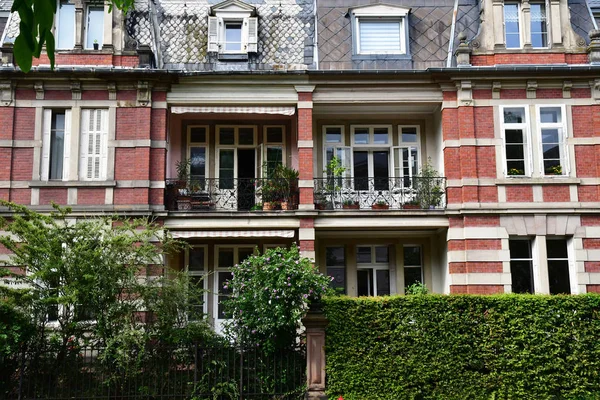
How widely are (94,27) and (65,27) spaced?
0.84 meters

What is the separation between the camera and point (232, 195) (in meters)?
17.4

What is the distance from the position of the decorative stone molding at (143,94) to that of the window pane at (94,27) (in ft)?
5.92

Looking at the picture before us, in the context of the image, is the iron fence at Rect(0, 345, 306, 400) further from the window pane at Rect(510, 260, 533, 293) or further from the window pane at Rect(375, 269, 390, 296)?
the window pane at Rect(510, 260, 533, 293)

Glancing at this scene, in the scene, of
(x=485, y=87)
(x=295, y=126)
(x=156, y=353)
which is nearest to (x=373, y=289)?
(x=295, y=126)

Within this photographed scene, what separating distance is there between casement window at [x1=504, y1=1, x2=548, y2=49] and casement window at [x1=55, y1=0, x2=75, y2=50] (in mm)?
12758

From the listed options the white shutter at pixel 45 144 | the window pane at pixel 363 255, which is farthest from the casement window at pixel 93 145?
the window pane at pixel 363 255

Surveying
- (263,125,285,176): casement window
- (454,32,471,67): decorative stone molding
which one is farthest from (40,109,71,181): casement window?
(454,32,471,67): decorative stone molding

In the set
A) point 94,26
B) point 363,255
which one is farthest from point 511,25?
point 94,26

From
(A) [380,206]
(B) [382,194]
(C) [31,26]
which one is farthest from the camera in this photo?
(B) [382,194]

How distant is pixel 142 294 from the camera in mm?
12461

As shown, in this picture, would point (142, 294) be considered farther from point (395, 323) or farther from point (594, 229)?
point (594, 229)

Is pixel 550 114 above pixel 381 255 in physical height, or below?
above

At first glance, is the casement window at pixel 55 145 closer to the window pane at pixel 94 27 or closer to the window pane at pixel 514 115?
the window pane at pixel 94 27

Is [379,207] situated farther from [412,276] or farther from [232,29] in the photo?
[232,29]
